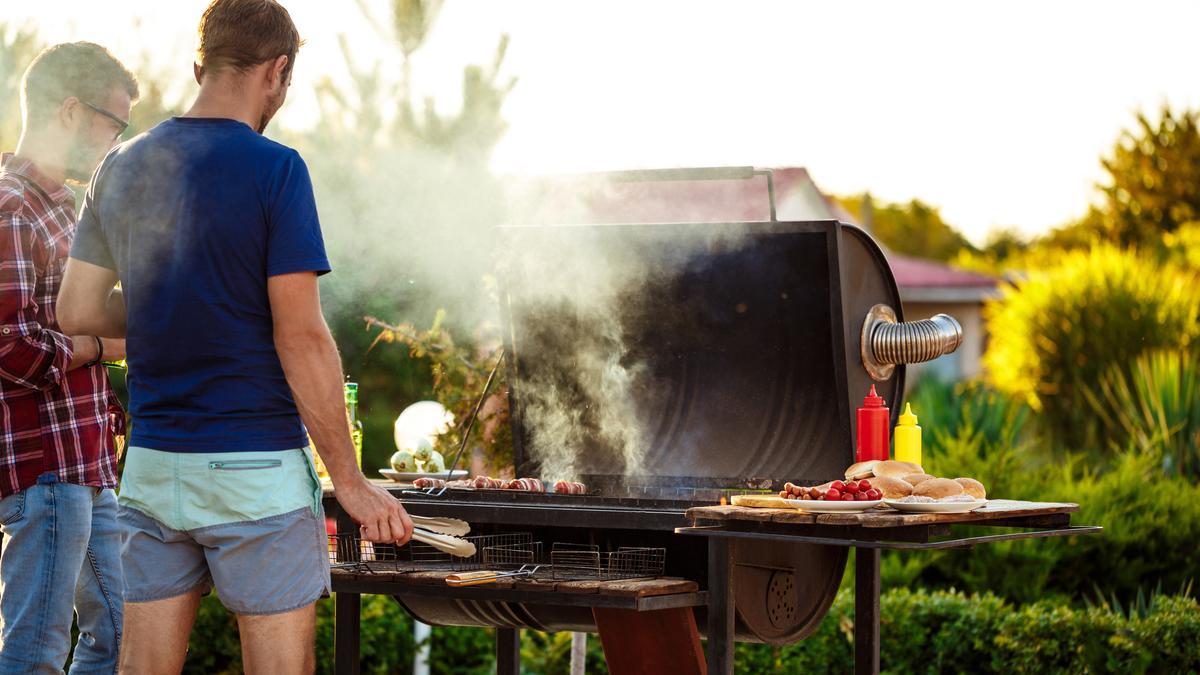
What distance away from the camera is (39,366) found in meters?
2.89

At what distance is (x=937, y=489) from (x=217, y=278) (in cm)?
179

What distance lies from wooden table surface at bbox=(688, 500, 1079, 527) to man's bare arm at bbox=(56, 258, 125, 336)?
1375 millimetres

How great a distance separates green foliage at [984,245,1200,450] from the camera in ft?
31.3

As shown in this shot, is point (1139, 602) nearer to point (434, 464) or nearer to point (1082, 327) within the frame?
point (434, 464)

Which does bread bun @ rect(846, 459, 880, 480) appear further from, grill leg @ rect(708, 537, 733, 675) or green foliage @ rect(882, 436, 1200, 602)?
green foliage @ rect(882, 436, 1200, 602)

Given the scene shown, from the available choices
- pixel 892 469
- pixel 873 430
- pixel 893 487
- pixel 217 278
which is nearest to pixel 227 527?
pixel 217 278

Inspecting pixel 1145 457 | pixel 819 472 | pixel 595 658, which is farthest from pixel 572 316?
pixel 1145 457

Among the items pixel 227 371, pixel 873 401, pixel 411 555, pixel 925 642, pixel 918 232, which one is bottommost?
pixel 925 642

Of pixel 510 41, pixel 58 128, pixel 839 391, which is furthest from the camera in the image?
pixel 510 41

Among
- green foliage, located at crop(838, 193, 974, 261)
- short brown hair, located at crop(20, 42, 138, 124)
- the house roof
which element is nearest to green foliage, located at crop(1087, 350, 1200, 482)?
the house roof

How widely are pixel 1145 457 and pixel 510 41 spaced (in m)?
3.74

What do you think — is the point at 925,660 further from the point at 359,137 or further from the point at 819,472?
the point at 359,137

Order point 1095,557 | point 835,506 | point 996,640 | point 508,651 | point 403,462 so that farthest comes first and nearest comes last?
1. point 1095,557
2. point 996,640
3. point 508,651
4. point 403,462
5. point 835,506

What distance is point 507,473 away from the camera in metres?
5.30
